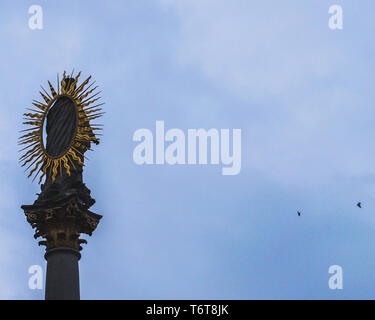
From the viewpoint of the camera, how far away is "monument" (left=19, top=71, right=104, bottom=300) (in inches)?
2293

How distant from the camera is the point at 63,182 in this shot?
59781 mm

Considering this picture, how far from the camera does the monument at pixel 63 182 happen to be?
191 ft

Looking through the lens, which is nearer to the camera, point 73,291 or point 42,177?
point 73,291
